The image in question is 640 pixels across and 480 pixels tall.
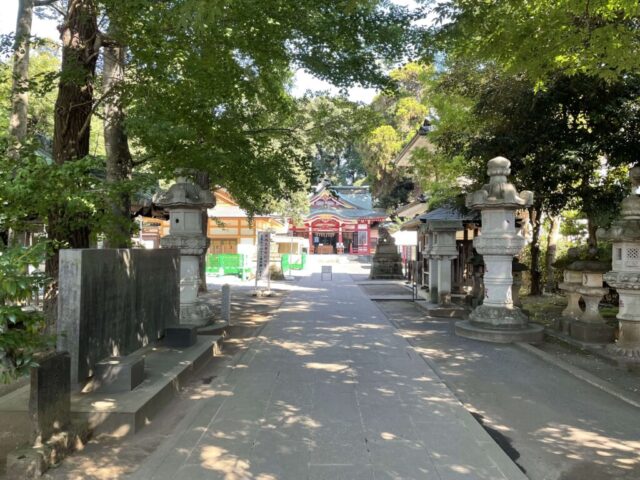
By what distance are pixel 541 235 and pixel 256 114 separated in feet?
44.2

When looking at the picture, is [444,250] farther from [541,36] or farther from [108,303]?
[108,303]

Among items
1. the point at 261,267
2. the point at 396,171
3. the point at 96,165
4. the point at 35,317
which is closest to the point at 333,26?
the point at 96,165

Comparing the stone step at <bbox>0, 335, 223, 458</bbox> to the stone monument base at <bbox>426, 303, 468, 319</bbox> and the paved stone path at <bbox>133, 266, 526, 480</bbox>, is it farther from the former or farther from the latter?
the stone monument base at <bbox>426, 303, 468, 319</bbox>

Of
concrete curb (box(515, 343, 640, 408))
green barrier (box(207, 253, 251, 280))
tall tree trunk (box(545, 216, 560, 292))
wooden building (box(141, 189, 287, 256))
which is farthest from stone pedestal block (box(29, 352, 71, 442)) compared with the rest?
wooden building (box(141, 189, 287, 256))

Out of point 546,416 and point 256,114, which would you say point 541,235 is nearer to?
point 256,114

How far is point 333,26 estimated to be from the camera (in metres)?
7.23

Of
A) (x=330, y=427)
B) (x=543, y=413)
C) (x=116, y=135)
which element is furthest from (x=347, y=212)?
(x=330, y=427)

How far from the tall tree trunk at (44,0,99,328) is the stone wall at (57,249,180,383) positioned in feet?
4.76

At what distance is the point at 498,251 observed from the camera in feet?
29.6

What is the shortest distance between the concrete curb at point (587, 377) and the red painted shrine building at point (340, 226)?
38463 mm

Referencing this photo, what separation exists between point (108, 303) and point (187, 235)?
4.11m

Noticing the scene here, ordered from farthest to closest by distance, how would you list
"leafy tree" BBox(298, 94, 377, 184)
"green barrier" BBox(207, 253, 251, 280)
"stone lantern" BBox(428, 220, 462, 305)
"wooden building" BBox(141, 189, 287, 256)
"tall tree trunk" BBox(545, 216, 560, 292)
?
"wooden building" BBox(141, 189, 287, 256) → "green barrier" BBox(207, 253, 251, 280) → "tall tree trunk" BBox(545, 216, 560, 292) → "leafy tree" BBox(298, 94, 377, 184) → "stone lantern" BBox(428, 220, 462, 305)

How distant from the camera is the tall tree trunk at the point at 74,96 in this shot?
265 inches

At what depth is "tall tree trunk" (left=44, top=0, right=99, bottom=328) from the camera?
6.72 m
